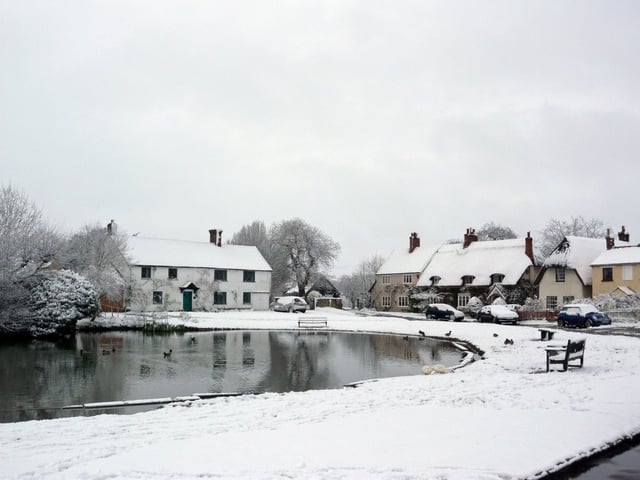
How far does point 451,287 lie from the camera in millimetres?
58688

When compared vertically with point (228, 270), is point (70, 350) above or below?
below

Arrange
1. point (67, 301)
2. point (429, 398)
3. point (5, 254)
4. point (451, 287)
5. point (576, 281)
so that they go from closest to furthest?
point (429, 398)
point (5, 254)
point (67, 301)
point (576, 281)
point (451, 287)

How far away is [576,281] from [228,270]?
33.9 metres

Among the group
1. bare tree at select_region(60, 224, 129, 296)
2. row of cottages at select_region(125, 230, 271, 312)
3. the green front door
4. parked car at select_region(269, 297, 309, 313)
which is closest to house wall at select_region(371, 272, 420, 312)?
parked car at select_region(269, 297, 309, 313)

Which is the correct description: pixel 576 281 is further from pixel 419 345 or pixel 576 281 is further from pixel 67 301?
pixel 67 301

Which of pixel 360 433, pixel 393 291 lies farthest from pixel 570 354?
pixel 393 291

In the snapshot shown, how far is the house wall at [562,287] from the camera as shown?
49906mm

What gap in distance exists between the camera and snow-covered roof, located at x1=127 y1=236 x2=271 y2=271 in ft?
183

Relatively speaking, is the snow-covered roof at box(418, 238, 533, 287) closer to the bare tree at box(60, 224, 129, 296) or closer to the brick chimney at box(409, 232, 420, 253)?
the brick chimney at box(409, 232, 420, 253)

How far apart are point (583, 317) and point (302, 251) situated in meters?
45.6

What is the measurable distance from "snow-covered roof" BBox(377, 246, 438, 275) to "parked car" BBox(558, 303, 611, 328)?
2717 cm

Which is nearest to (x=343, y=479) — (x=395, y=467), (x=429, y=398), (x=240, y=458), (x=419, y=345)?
(x=395, y=467)

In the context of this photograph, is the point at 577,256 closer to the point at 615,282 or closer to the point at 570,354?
the point at 615,282

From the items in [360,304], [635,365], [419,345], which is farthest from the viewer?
[360,304]
